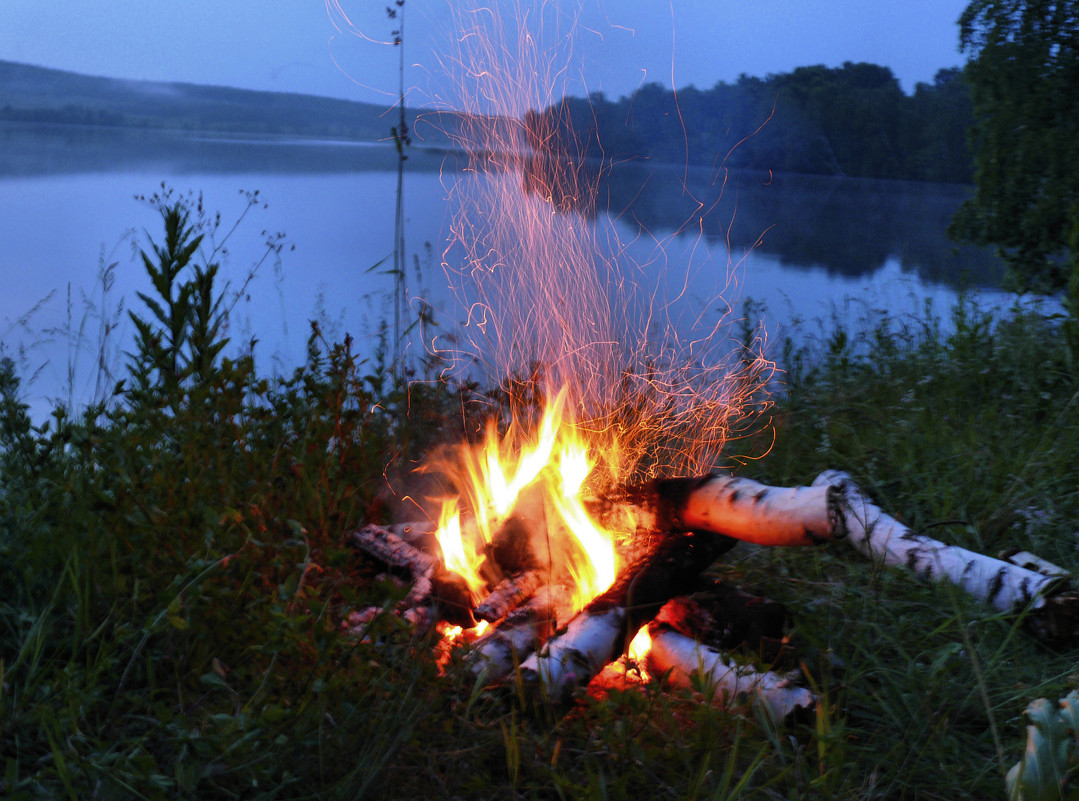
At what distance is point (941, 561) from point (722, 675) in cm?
107

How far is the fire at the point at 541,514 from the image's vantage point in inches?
110

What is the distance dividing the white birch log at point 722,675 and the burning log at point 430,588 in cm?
66

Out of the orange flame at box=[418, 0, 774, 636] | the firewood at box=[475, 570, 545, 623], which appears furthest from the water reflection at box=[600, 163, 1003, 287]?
the firewood at box=[475, 570, 545, 623]

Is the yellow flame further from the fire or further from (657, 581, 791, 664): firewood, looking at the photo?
(657, 581, 791, 664): firewood

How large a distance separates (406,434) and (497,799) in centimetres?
225

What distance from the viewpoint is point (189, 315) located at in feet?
13.2

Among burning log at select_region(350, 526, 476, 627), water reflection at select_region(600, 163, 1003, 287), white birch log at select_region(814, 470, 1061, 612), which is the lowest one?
burning log at select_region(350, 526, 476, 627)

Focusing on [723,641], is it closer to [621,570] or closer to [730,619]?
Answer: [730,619]

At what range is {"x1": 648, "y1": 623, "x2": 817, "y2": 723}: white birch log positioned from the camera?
6.83 feet

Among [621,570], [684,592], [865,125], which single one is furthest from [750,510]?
[865,125]

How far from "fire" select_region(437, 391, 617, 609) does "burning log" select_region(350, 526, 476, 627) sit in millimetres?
98

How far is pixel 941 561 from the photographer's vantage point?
2.76 m

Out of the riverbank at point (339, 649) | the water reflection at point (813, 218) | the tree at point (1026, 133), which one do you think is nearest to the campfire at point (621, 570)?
the riverbank at point (339, 649)

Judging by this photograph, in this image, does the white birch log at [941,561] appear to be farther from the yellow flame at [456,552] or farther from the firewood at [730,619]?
the yellow flame at [456,552]
